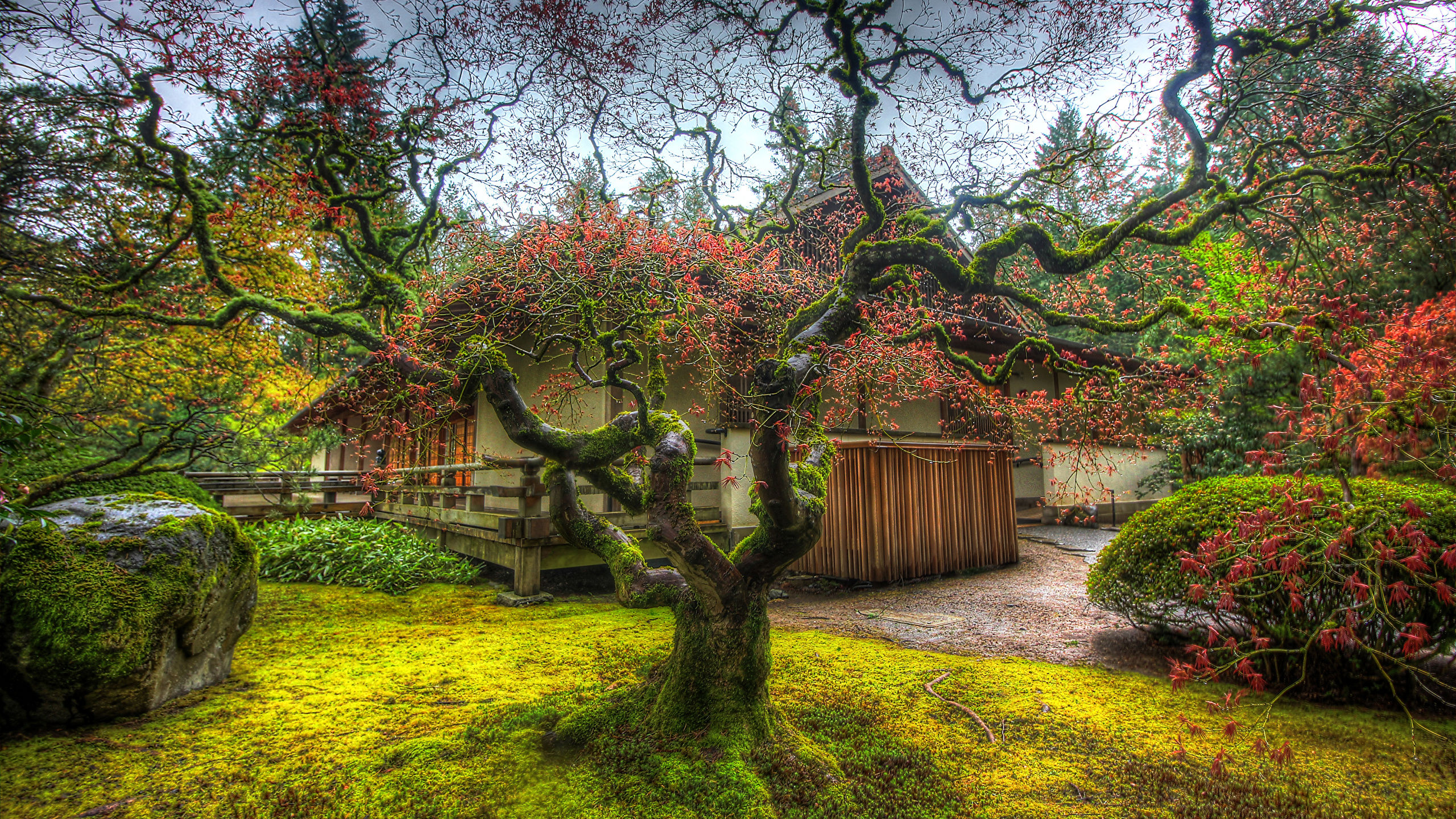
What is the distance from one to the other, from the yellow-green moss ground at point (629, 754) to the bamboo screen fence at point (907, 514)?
11.5 ft

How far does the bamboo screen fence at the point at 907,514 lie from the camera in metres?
9.12

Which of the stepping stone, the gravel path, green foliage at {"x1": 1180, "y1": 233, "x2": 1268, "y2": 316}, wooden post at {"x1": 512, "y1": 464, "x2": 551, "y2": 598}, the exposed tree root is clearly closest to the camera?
the exposed tree root

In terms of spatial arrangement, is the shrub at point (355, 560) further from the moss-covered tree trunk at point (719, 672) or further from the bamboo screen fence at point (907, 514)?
the moss-covered tree trunk at point (719, 672)

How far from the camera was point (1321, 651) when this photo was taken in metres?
4.48

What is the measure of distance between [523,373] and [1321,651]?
9.68 meters

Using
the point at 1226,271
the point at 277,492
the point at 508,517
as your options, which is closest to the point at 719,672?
the point at 508,517

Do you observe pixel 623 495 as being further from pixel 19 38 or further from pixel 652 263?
pixel 19 38

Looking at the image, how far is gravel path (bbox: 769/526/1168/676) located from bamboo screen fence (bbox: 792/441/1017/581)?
340 mm

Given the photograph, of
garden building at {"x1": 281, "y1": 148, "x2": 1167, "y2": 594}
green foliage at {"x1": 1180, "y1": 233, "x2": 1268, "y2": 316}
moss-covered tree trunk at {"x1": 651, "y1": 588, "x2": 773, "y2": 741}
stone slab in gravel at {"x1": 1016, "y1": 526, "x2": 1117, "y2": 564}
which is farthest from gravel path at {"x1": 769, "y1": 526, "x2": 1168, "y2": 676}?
green foliage at {"x1": 1180, "y1": 233, "x2": 1268, "y2": 316}

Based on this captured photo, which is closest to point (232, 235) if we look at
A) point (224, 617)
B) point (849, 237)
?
point (224, 617)

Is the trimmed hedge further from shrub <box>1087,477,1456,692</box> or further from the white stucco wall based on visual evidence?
the white stucco wall

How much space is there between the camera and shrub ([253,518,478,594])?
877 centimetres

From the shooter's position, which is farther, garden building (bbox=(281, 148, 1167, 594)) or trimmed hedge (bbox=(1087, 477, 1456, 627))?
garden building (bbox=(281, 148, 1167, 594))

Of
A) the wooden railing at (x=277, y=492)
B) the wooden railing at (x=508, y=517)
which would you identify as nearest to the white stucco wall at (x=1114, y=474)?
the wooden railing at (x=508, y=517)
